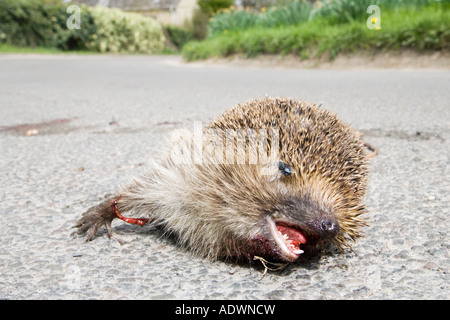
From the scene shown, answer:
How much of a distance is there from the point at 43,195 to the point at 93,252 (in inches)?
39.4

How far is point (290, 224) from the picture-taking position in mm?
1798

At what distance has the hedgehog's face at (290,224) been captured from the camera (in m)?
1.76

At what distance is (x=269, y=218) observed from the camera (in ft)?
6.01

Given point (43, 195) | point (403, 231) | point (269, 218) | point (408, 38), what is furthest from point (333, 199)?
point (408, 38)

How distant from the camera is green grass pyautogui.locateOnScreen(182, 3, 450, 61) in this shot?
11.4 metres

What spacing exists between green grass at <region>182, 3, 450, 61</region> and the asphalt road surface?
18.1 feet

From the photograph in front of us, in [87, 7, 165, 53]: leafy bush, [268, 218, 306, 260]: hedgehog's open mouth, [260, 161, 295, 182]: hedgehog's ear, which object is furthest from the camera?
[87, 7, 165, 53]: leafy bush

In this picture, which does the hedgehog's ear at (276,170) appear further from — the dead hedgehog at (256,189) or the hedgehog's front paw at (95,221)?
the hedgehog's front paw at (95,221)

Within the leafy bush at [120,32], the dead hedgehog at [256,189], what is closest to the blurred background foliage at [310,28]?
the leafy bush at [120,32]

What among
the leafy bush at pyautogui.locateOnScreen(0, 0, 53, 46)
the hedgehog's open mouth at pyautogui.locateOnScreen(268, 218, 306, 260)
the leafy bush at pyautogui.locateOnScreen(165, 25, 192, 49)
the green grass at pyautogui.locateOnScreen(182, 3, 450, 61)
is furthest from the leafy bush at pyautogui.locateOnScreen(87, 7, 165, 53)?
the hedgehog's open mouth at pyautogui.locateOnScreen(268, 218, 306, 260)

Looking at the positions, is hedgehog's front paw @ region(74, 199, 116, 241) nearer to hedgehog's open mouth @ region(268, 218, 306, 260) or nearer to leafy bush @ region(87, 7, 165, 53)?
hedgehog's open mouth @ region(268, 218, 306, 260)

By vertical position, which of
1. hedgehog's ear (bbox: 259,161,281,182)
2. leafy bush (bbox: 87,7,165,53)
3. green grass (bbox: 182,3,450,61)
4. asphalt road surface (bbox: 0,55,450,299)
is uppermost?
leafy bush (bbox: 87,7,165,53)

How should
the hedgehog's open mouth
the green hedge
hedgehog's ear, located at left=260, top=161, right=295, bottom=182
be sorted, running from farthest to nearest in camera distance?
the green hedge → hedgehog's ear, located at left=260, top=161, right=295, bottom=182 → the hedgehog's open mouth
